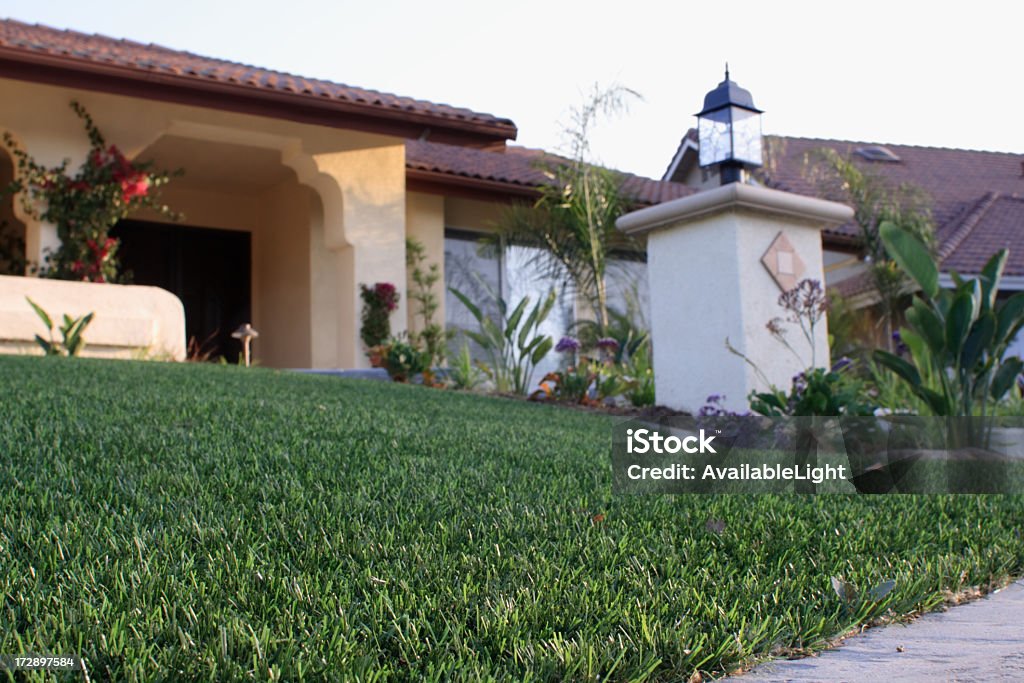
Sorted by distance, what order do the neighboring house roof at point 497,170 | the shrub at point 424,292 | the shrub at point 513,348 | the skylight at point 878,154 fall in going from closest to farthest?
the shrub at point 513,348
the shrub at point 424,292
the neighboring house roof at point 497,170
the skylight at point 878,154

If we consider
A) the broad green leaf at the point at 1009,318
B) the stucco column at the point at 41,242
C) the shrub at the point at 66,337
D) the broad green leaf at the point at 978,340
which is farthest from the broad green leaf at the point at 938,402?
the stucco column at the point at 41,242

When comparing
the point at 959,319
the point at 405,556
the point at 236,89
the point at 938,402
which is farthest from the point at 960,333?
the point at 236,89

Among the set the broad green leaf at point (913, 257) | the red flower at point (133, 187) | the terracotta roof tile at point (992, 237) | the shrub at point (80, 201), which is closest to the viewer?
the broad green leaf at point (913, 257)

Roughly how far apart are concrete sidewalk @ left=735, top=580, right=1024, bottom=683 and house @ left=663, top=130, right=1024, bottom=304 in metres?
10.8

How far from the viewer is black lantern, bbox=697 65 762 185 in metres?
7.54

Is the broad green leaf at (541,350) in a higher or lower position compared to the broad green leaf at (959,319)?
higher

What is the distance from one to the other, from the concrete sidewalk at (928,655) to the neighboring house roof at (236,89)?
9.56m

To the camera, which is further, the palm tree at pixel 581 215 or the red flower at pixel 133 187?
the palm tree at pixel 581 215

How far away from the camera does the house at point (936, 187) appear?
52.0 ft

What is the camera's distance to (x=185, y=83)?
995cm

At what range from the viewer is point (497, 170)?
14992mm

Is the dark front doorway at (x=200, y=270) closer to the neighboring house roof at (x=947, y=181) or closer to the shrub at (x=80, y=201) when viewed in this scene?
the shrub at (x=80, y=201)

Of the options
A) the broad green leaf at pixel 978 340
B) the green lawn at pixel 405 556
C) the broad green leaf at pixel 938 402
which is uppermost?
the broad green leaf at pixel 978 340

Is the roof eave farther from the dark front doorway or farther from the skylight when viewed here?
the skylight
